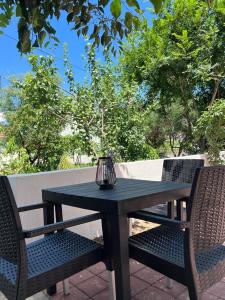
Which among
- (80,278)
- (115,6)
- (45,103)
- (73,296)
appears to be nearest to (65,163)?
(45,103)

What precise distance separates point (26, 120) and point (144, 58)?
3414 millimetres

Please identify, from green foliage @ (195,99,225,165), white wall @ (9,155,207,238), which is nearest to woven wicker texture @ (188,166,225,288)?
white wall @ (9,155,207,238)

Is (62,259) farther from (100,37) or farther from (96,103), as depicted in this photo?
(96,103)

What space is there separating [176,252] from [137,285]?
27.8 inches

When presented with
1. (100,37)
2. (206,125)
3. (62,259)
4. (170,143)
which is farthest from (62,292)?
(170,143)

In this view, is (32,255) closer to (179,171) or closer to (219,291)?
(219,291)

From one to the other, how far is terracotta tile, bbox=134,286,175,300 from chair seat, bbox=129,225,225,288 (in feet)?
1.59

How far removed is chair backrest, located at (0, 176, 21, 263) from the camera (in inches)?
54.6

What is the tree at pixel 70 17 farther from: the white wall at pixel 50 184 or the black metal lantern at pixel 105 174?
the white wall at pixel 50 184

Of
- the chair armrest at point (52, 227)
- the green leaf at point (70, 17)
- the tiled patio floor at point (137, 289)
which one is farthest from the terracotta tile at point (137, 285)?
the green leaf at point (70, 17)

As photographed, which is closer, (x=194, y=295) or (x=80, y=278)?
(x=194, y=295)

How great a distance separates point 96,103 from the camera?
4.98m

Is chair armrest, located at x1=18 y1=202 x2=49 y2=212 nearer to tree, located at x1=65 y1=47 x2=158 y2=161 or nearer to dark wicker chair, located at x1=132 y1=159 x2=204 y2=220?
dark wicker chair, located at x1=132 y1=159 x2=204 y2=220

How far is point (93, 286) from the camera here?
2234 millimetres
